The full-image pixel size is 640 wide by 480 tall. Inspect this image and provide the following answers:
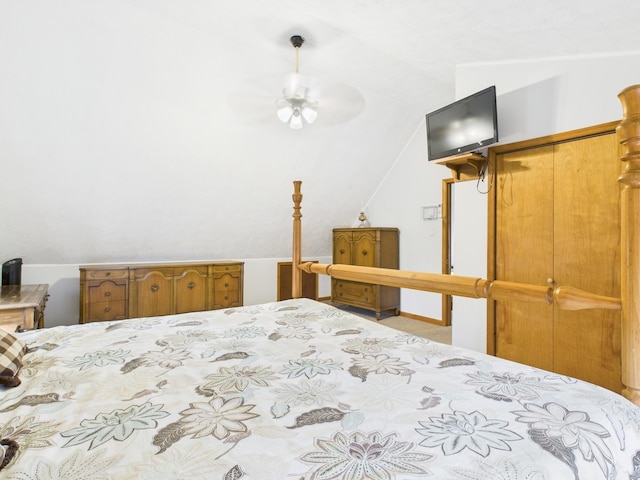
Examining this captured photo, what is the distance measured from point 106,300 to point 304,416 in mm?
3836

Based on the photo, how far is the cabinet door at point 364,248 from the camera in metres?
5.04

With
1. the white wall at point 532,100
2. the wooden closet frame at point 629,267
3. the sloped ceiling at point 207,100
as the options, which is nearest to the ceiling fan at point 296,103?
the sloped ceiling at point 207,100

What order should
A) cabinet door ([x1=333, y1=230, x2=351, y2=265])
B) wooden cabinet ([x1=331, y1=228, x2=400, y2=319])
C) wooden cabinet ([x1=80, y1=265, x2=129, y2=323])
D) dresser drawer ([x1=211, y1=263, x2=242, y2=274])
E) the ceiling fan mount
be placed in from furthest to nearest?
cabinet door ([x1=333, y1=230, x2=351, y2=265]) < wooden cabinet ([x1=331, y1=228, x2=400, y2=319]) < dresser drawer ([x1=211, y1=263, x2=242, y2=274]) < wooden cabinet ([x1=80, y1=265, x2=129, y2=323]) < the ceiling fan mount

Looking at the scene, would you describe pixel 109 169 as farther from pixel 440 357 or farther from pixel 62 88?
pixel 440 357

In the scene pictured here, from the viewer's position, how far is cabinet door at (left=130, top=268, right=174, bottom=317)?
4.08 metres

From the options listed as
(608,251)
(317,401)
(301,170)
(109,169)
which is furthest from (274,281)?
(317,401)

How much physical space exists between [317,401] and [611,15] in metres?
2.40

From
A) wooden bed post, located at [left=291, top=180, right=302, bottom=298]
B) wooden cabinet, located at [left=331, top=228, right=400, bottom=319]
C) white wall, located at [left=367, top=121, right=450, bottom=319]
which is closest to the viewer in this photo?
wooden bed post, located at [left=291, top=180, right=302, bottom=298]

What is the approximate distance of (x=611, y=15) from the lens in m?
1.89

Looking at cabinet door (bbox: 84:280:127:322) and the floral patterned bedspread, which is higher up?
the floral patterned bedspread

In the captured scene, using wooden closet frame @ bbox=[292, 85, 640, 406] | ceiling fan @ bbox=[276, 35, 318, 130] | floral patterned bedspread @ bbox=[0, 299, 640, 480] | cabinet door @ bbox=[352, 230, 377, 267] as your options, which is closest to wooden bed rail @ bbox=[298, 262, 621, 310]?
wooden closet frame @ bbox=[292, 85, 640, 406]

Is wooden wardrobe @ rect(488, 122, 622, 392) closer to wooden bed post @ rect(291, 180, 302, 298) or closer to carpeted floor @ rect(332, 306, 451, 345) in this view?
carpeted floor @ rect(332, 306, 451, 345)

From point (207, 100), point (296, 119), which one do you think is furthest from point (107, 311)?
point (296, 119)

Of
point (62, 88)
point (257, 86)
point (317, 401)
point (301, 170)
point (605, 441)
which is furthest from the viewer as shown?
point (301, 170)
